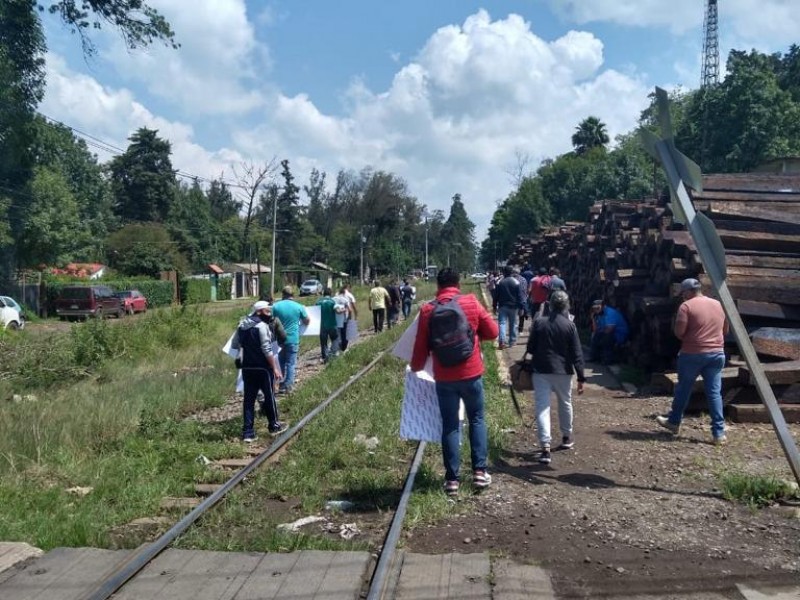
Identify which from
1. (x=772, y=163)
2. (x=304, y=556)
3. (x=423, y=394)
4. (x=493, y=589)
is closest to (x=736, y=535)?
(x=493, y=589)

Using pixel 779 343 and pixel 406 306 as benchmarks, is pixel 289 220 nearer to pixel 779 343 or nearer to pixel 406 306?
pixel 406 306

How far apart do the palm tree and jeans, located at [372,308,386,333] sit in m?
61.2

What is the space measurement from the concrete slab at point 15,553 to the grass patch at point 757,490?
207 inches

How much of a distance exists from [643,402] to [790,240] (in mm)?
3752

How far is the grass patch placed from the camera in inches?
253

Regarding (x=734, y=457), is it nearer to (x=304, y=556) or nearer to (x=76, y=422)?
(x=304, y=556)

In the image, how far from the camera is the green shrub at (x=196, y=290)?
59.0 metres

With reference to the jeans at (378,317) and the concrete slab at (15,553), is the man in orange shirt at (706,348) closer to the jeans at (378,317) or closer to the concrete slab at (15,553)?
the concrete slab at (15,553)

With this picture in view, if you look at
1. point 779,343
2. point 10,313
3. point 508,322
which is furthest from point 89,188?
point 779,343

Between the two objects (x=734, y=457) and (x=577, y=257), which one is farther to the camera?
(x=577, y=257)

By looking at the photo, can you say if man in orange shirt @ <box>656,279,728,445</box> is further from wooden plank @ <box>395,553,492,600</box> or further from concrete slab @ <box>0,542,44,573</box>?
concrete slab @ <box>0,542,44,573</box>

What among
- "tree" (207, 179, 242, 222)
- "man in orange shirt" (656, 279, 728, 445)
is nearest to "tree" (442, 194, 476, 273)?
"tree" (207, 179, 242, 222)

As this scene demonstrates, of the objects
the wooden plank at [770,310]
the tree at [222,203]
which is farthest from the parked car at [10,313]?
the tree at [222,203]

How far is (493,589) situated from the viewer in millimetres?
4625
